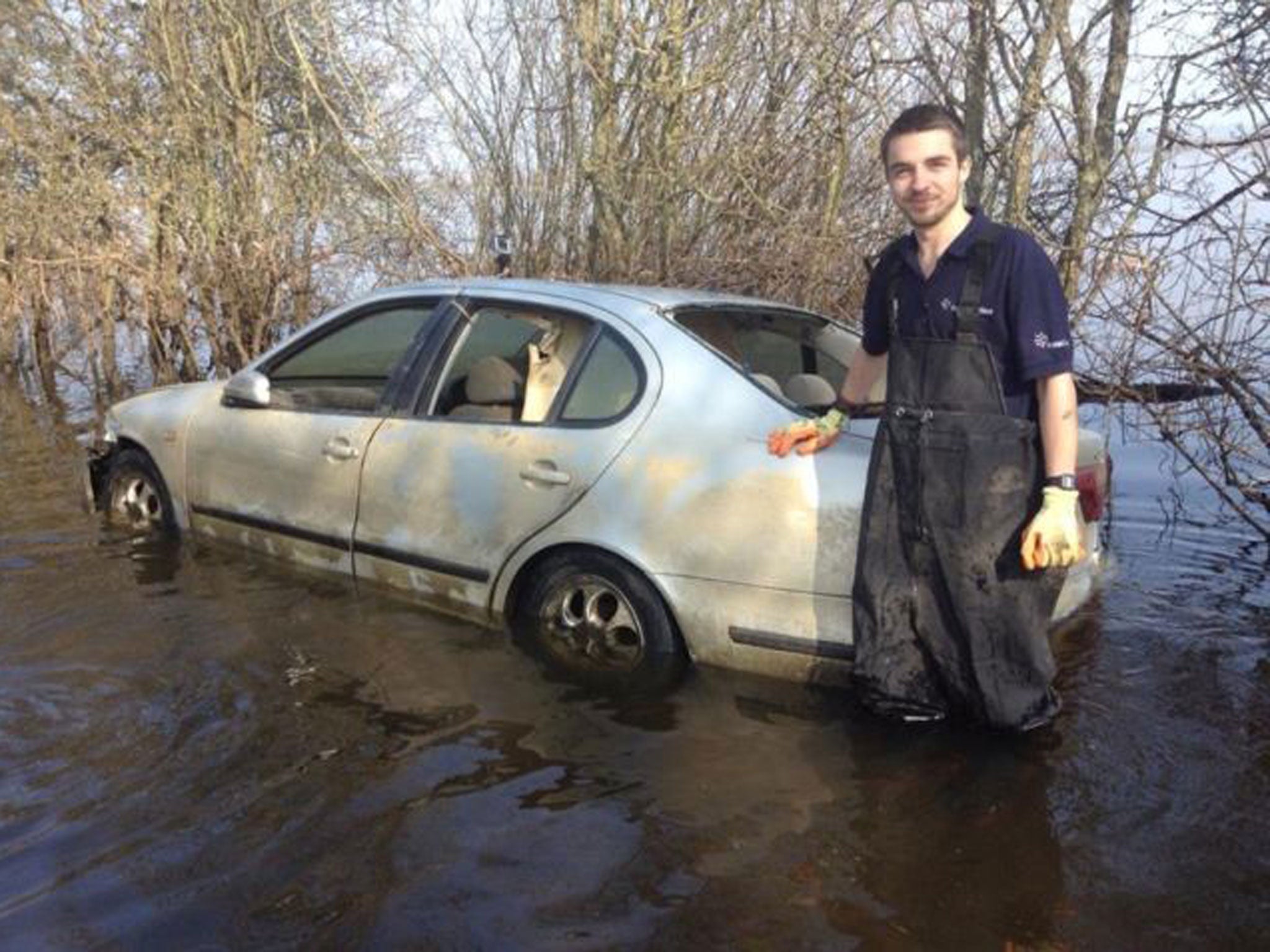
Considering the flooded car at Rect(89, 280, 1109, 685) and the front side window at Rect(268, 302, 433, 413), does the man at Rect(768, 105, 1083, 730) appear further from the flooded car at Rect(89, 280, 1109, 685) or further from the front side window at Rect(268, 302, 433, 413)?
the front side window at Rect(268, 302, 433, 413)

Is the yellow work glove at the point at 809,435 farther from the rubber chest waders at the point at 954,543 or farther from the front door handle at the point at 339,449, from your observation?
the front door handle at the point at 339,449

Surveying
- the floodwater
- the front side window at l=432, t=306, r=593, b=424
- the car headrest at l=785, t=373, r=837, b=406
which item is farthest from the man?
the front side window at l=432, t=306, r=593, b=424

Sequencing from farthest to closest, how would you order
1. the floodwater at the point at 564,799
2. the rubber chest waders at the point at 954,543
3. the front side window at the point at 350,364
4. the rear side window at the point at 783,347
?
the front side window at the point at 350,364
the rear side window at the point at 783,347
the rubber chest waders at the point at 954,543
the floodwater at the point at 564,799

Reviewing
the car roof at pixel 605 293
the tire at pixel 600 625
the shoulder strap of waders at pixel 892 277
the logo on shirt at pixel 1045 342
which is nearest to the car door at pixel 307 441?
the car roof at pixel 605 293

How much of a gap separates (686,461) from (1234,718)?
205 cm

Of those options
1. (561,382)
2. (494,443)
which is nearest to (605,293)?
(561,382)

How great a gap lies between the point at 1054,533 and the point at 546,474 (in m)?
1.74

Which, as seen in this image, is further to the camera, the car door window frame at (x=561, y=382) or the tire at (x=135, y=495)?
the tire at (x=135, y=495)

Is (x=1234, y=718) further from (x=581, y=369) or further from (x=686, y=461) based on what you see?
(x=581, y=369)

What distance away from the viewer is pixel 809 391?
4.02m

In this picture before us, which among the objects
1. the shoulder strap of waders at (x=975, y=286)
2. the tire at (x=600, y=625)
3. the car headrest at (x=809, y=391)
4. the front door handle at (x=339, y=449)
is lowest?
the tire at (x=600, y=625)

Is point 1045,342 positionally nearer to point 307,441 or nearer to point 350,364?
Answer: point 307,441

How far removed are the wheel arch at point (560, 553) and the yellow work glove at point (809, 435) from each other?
63 cm

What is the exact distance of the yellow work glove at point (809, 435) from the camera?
3436 millimetres
